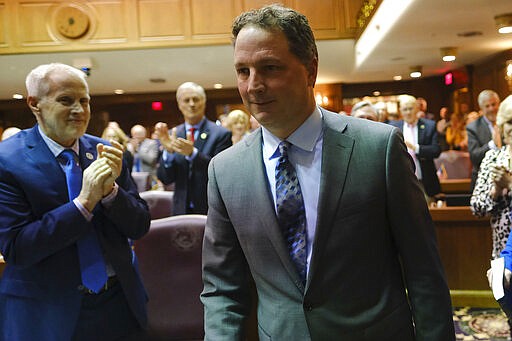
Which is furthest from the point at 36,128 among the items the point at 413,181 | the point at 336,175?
the point at 413,181

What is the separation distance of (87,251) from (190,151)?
161 centimetres

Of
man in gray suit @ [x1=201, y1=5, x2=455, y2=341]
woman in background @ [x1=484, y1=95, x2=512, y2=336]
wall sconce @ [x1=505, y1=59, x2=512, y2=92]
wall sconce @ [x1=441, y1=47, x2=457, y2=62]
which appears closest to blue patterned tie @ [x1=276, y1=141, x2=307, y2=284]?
man in gray suit @ [x1=201, y1=5, x2=455, y2=341]

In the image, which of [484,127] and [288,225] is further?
[484,127]

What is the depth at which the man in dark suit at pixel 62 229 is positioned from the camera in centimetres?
169

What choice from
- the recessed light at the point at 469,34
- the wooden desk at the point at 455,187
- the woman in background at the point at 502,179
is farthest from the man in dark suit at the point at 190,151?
the recessed light at the point at 469,34

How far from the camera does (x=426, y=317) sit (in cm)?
122

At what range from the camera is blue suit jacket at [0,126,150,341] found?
66.1 inches

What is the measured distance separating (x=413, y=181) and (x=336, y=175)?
174 millimetres

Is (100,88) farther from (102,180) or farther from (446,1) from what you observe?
(102,180)

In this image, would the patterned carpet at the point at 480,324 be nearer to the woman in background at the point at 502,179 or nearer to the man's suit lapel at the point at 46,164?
the woman in background at the point at 502,179

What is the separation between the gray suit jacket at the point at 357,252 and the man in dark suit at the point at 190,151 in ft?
6.93

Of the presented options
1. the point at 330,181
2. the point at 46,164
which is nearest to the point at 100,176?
the point at 46,164

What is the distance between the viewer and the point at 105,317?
1.82 metres

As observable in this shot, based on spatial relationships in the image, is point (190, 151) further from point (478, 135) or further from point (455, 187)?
point (455, 187)
